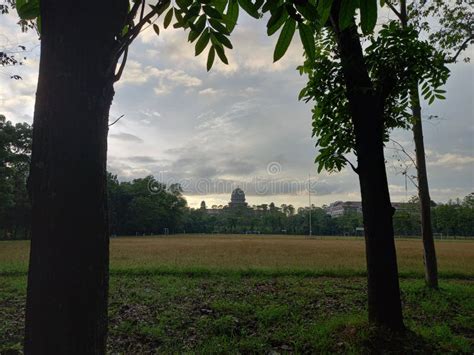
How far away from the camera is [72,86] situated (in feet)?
4.04

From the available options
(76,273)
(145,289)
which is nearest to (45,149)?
(76,273)

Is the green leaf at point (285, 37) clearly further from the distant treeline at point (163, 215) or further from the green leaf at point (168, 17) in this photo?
the distant treeline at point (163, 215)

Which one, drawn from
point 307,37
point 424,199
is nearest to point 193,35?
point 307,37

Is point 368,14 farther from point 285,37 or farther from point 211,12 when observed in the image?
point 211,12

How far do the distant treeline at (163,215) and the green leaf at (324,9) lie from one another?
52027 mm

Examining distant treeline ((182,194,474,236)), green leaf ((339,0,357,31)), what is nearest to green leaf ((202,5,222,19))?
green leaf ((339,0,357,31))

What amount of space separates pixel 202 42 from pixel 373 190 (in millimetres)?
3994

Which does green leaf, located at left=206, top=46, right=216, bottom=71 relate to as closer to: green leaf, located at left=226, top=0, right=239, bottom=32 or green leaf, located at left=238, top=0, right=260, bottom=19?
green leaf, located at left=226, top=0, right=239, bottom=32

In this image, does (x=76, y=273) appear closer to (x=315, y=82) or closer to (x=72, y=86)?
(x=72, y=86)

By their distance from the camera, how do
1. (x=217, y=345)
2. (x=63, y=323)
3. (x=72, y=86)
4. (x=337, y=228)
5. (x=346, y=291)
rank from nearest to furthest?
(x=63, y=323) → (x=72, y=86) → (x=217, y=345) → (x=346, y=291) → (x=337, y=228)

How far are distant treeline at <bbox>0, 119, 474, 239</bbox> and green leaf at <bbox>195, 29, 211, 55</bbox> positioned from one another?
169 feet

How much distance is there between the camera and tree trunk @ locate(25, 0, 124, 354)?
1.15 meters

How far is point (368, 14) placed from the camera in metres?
1.31

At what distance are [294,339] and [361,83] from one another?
3933 mm
